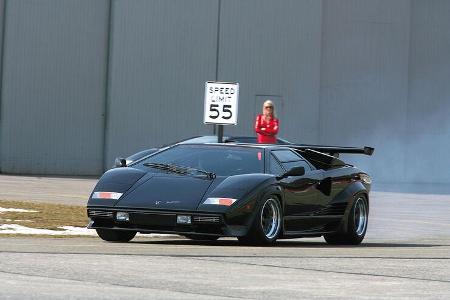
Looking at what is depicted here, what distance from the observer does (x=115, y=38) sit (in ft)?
125

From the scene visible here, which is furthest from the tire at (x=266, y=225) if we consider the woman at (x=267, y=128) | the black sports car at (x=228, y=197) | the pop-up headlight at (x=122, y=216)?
the woman at (x=267, y=128)

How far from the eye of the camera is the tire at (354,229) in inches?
667

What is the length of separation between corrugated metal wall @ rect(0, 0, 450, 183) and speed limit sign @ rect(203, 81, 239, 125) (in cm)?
1590

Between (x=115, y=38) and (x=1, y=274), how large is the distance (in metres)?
28.3

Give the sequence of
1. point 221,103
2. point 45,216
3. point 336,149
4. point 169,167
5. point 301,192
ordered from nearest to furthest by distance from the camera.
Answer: point 169,167, point 301,192, point 336,149, point 45,216, point 221,103

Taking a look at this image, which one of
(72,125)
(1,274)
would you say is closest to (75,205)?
(1,274)

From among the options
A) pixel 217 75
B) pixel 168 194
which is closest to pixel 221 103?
pixel 168 194

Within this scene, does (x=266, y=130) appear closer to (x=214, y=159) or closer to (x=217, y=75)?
(x=214, y=159)

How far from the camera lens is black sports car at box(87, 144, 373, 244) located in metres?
14.7

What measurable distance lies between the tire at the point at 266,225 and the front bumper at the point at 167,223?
0.53 ft

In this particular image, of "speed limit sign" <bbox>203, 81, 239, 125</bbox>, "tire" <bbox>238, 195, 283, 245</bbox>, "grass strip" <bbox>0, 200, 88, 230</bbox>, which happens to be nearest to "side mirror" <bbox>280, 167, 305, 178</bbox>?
"tire" <bbox>238, 195, 283, 245</bbox>

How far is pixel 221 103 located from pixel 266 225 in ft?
23.9

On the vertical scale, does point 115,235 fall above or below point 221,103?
below

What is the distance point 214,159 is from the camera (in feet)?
51.8
